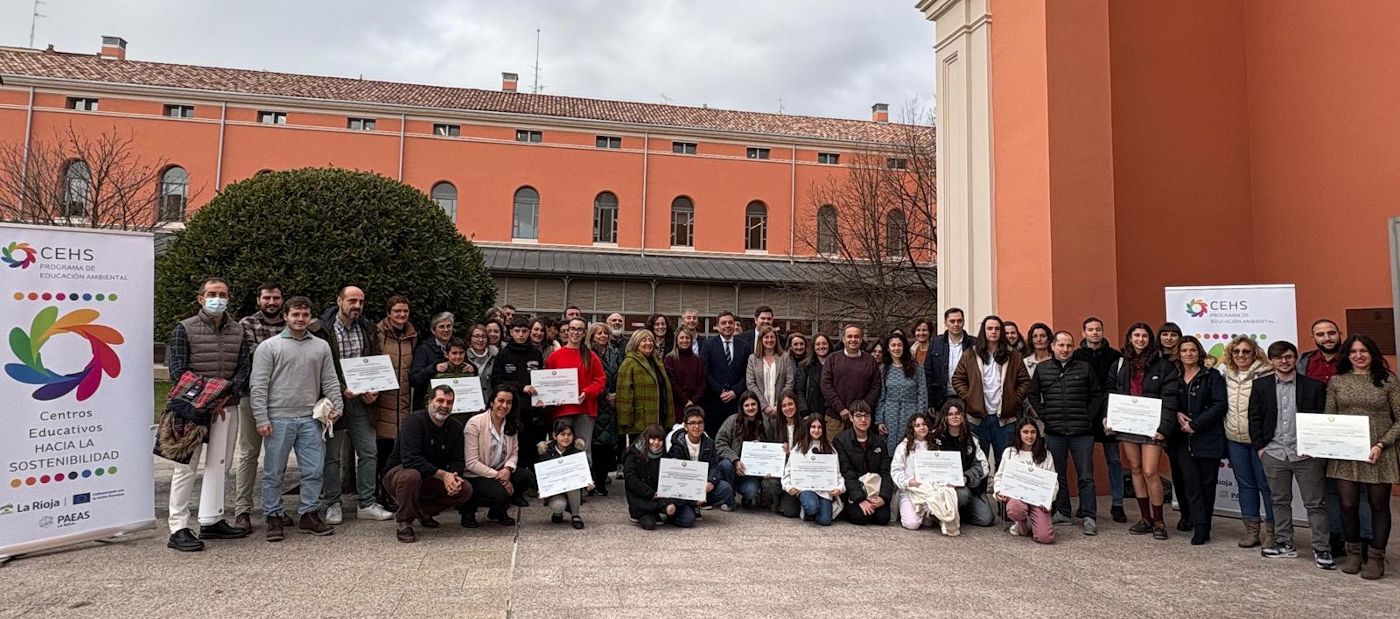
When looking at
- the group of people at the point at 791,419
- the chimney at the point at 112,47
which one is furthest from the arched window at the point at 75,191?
the group of people at the point at 791,419

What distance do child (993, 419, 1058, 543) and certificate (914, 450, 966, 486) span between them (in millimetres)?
350

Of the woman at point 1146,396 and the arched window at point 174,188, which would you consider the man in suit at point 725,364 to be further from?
the arched window at point 174,188

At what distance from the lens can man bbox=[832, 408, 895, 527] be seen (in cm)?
698

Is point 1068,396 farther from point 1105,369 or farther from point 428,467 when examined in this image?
point 428,467

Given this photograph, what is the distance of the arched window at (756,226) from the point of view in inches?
1289

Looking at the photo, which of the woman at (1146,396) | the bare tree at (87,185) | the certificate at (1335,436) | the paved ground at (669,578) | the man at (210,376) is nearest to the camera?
the paved ground at (669,578)

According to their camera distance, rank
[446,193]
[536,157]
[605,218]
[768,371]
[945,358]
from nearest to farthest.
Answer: [945,358] → [768,371] → [446,193] → [536,157] → [605,218]

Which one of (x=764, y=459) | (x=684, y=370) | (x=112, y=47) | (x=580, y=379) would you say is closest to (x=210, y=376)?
(x=580, y=379)

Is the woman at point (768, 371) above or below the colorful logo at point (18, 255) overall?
below

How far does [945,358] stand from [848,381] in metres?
1.11

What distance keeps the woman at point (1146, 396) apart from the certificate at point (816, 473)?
8.29ft

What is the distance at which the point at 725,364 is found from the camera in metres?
8.43

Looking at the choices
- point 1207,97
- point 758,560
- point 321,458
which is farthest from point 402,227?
point 1207,97

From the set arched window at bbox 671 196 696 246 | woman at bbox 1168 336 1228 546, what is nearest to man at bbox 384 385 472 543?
woman at bbox 1168 336 1228 546
